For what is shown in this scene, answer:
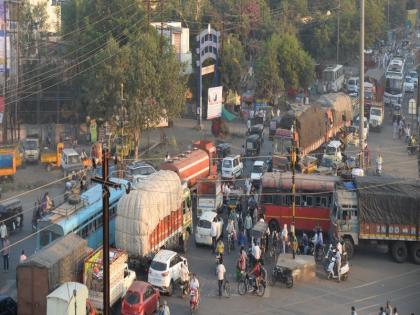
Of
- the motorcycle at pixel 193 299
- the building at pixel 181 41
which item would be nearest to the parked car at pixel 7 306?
the motorcycle at pixel 193 299

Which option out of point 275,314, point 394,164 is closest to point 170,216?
point 275,314

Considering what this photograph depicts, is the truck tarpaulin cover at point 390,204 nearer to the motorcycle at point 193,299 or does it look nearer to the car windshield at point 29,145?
the motorcycle at point 193,299

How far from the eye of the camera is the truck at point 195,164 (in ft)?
105

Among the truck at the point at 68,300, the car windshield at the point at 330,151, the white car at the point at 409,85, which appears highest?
the white car at the point at 409,85

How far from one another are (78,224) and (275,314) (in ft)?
24.0

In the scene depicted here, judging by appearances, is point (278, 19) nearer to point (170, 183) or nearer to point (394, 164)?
point (394, 164)

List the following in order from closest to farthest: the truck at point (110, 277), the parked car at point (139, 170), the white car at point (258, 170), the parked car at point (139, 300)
→ the parked car at point (139, 300)
the truck at point (110, 277)
the parked car at point (139, 170)
the white car at point (258, 170)

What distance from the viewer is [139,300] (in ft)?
66.6

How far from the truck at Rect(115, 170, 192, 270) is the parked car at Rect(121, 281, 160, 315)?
279cm

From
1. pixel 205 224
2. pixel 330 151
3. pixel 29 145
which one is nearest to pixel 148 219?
pixel 205 224

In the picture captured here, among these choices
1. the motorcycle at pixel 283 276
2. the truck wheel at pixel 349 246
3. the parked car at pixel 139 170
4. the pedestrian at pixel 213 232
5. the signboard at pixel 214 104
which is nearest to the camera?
the motorcycle at pixel 283 276

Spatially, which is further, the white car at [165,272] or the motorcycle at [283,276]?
the motorcycle at [283,276]

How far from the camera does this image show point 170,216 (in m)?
25.7

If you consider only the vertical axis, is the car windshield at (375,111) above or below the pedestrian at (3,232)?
above
